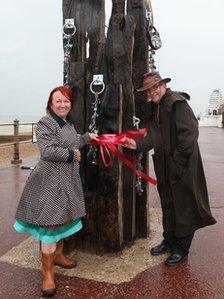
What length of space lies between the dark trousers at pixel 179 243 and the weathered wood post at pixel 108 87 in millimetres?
486

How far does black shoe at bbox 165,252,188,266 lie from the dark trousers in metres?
0.04

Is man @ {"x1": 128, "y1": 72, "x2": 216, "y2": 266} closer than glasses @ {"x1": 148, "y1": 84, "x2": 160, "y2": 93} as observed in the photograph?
Yes

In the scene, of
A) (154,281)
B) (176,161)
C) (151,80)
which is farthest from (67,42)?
(154,281)

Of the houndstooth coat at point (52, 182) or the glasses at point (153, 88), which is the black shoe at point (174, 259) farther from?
the glasses at point (153, 88)

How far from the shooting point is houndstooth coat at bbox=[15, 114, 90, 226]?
346 centimetres

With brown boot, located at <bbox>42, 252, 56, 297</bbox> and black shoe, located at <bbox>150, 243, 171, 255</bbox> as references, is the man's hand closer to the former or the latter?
black shoe, located at <bbox>150, 243, 171, 255</bbox>

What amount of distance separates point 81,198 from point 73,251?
89cm

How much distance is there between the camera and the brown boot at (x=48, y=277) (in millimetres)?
3537

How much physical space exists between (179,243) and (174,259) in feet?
0.54

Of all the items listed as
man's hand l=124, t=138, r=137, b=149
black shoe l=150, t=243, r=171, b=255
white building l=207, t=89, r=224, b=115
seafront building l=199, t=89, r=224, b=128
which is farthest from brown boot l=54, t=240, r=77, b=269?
white building l=207, t=89, r=224, b=115

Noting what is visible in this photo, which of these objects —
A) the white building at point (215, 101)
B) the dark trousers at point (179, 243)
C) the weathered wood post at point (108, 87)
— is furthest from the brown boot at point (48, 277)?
the white building at point (215, 101)

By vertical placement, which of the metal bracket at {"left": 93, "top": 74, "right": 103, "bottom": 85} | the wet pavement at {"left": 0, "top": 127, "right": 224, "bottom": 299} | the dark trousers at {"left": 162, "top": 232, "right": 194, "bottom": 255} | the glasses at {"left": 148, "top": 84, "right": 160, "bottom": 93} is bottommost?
the wet pavement at {"left": 0, "top": 127, "right": 224, "bottom": 299}

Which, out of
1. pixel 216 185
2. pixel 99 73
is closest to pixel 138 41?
pixel 99 73

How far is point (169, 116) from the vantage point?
4.01 meters
